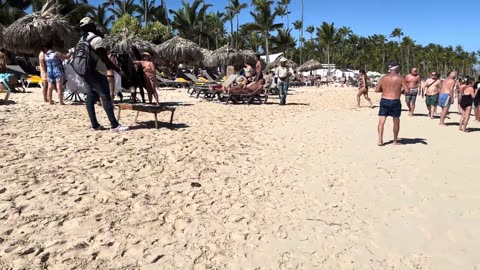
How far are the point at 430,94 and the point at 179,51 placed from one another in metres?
16.5

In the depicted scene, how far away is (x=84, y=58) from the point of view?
5312mm

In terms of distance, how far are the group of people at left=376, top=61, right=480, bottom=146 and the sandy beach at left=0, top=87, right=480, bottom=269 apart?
20.7 inches

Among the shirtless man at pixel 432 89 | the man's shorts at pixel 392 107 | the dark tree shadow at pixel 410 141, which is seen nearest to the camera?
the man's shorts at pixel 392 107

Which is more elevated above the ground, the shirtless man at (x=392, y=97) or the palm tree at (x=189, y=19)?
the palm tree at (x=189, y=19)

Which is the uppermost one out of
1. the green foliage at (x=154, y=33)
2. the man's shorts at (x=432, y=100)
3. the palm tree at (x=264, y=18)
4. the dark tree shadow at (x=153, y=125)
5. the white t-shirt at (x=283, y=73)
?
the palm tree at (x=264, y=18)

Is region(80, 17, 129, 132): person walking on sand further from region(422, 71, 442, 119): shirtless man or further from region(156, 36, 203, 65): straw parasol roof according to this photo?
region(156, 36, 203, 65): straw parasol roof

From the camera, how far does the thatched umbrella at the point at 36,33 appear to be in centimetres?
1499

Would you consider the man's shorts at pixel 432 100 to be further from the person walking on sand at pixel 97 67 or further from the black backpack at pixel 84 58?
the black backpack at pixel 84 58

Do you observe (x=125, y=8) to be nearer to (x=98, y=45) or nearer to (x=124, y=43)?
(x=124, y=43)

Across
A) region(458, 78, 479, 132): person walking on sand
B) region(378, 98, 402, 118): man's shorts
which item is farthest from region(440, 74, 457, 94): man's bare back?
region(378, 98, 402, 118): man's shorts

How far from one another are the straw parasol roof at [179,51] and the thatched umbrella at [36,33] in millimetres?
7912

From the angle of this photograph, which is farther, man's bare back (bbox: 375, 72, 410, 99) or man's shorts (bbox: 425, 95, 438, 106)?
man's shorts (bbox: 425, 95, 438, 106)

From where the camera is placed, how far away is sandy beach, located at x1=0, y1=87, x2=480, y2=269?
2.52 meters

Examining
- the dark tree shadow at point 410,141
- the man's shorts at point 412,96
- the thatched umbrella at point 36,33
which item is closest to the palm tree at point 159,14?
the thatched umbrella at point 36,33
